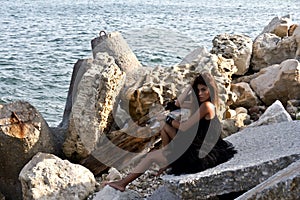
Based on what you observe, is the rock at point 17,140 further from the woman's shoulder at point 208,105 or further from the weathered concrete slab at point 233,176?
the woman's shoulder at point 208,105

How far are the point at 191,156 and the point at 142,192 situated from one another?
101 cm

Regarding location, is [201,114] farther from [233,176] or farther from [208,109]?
[233,176]

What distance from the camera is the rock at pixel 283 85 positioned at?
8289 millimetres

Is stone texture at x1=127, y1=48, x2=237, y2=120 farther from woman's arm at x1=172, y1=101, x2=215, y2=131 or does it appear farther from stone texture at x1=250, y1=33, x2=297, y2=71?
stone texture at x1=250, y1=33, x2=297, y2=71

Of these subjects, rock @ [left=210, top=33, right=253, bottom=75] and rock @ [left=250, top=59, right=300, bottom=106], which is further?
rock @ [left=210, top=33, right=253, bottom=75]

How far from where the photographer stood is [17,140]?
636 centimetres

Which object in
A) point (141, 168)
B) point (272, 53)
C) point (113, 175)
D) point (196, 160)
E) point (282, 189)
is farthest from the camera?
point (272, 53)

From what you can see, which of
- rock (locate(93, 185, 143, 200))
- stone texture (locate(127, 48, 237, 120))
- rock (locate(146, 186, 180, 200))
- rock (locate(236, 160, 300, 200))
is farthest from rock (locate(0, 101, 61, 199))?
rock (locate(236, 160, 300, 200))

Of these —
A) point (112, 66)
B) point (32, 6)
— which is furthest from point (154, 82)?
point (32, 6)

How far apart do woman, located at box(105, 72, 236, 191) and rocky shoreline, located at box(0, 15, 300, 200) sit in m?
0.17

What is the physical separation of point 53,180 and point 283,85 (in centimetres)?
415

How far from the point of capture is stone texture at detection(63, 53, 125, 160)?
6.80 meters

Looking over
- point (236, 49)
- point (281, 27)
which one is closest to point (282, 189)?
point (236, 49)

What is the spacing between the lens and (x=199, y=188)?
15.5ft
